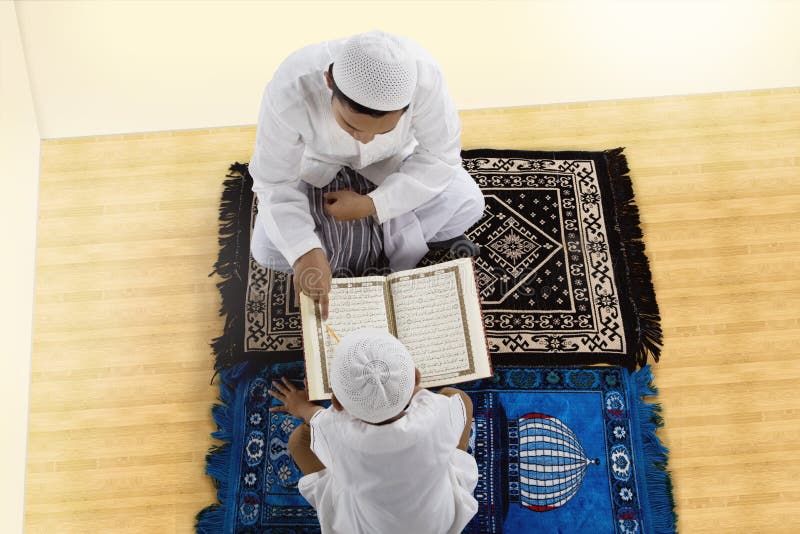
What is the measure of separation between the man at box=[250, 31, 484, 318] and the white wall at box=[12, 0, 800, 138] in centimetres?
76

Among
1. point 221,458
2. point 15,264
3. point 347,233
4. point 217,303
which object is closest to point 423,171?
point 347,233

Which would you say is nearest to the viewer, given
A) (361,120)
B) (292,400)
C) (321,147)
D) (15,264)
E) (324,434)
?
(361,120)

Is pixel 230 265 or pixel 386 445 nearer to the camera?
pixel 386 445

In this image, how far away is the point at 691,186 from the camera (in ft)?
7.35

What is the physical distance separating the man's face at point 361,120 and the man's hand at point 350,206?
0.31m

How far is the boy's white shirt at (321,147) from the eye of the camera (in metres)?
1.39

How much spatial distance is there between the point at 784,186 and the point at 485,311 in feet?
3.85

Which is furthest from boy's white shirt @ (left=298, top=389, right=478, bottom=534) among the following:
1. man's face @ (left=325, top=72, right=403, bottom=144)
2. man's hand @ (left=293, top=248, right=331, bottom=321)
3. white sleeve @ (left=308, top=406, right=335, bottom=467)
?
man's face @ (left=325, top=72, right=403, bottom=144)

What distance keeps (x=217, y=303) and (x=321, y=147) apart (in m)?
0.77

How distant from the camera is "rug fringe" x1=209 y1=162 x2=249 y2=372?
200 cm

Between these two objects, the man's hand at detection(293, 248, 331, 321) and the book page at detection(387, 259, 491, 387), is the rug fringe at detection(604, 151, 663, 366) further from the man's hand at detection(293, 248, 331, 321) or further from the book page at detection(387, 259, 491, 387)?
the man's hand at detection(293, 248, 331, 321)

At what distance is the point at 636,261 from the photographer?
2125 millimetres

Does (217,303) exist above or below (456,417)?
above

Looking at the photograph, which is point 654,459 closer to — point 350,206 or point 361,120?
point 350,206
